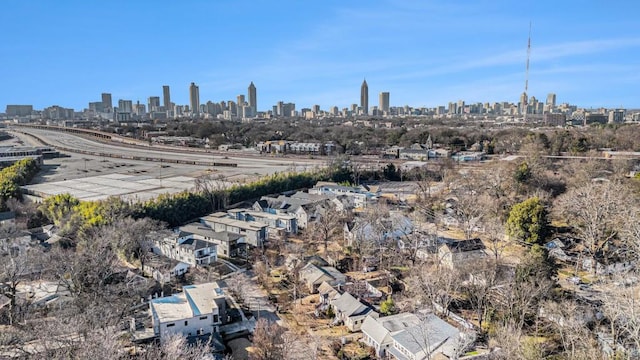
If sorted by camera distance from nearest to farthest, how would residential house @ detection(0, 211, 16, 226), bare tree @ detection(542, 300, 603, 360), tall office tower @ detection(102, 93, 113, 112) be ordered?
bare tree @ detection(542, 300, 603, 360), residential house @ detection(0, 211, 16, 226), tall office tower @ detection(102, 93, 113, 112)

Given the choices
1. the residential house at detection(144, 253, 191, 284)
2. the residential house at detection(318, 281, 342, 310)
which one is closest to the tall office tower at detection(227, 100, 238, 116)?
the residential house at detection(144, 253, 191, 284)

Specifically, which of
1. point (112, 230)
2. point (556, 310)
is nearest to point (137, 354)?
point (112, 230)

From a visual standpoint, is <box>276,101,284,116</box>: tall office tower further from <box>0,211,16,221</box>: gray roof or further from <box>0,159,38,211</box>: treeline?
<box>0,211,16,221</box>: gray roof

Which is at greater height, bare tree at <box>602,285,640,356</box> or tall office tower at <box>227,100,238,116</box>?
tall office tower at <box>227,100,238,116</box>

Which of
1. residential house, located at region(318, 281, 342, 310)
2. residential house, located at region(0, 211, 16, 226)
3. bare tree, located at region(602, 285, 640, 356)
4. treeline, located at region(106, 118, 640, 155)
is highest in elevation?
treeline, located at region(106, 118, 640, 155)

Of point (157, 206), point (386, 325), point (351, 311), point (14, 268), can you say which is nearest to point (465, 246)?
point (351, 311)

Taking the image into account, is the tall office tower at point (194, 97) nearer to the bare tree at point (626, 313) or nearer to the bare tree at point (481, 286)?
the bare tree at point (481, 286)

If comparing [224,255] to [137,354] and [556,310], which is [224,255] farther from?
[556,310]
